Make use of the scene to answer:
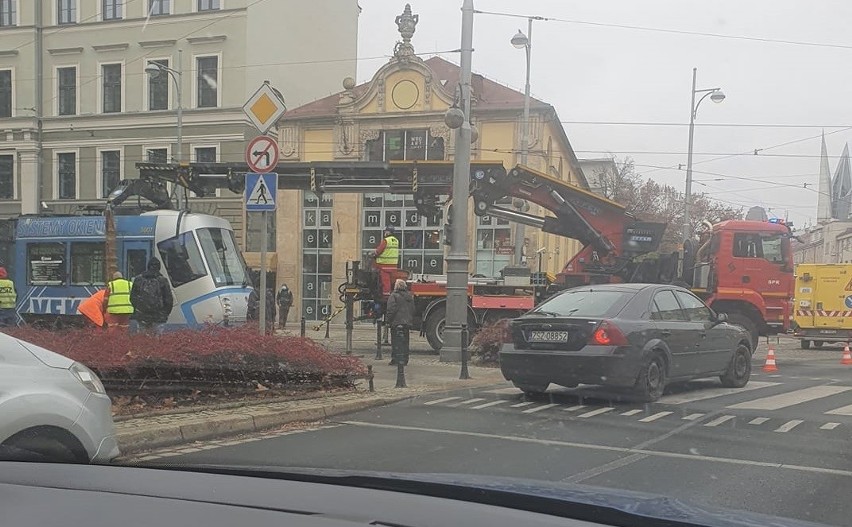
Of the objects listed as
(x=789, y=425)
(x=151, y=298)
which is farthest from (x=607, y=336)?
(x=151, y=298)

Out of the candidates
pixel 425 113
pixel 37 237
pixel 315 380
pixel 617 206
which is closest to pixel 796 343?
pixel 617 206

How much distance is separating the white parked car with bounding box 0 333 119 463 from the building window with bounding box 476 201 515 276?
26439mm

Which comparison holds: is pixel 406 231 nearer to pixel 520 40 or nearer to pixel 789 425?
pixel 520 40

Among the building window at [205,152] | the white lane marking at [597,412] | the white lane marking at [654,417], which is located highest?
the building window at [205,152]

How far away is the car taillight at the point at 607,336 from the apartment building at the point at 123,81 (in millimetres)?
24628

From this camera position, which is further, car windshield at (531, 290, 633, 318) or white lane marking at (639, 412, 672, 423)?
car windshield at (531, 290, 633, 318)

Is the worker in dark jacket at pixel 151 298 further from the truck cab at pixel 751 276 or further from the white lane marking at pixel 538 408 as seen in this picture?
the truck cab at pixel 751 276

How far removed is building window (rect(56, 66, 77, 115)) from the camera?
1355 inches

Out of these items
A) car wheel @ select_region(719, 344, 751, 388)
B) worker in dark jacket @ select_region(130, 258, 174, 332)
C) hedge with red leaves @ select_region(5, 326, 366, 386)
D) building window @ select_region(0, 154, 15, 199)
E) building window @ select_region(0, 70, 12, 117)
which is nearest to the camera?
hedge with red leaves @ select_region(5, 326, 366, 386)

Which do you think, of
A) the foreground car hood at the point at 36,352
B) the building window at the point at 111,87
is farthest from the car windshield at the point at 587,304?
the building window at the point at 111,87

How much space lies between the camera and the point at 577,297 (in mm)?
9719

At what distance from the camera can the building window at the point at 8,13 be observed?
116ft

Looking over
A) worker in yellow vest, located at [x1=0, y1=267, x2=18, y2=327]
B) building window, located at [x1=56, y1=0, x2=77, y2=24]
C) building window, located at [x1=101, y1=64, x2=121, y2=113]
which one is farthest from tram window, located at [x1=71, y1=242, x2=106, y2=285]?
building window, located at [x1=56, y1=0, x2=77, y2=24]

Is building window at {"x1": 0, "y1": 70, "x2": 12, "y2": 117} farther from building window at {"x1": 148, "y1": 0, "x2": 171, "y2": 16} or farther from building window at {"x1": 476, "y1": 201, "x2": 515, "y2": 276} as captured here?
A: building window at {"x1": 476, "y1": 201, "x2": 515, "y2": 276}
